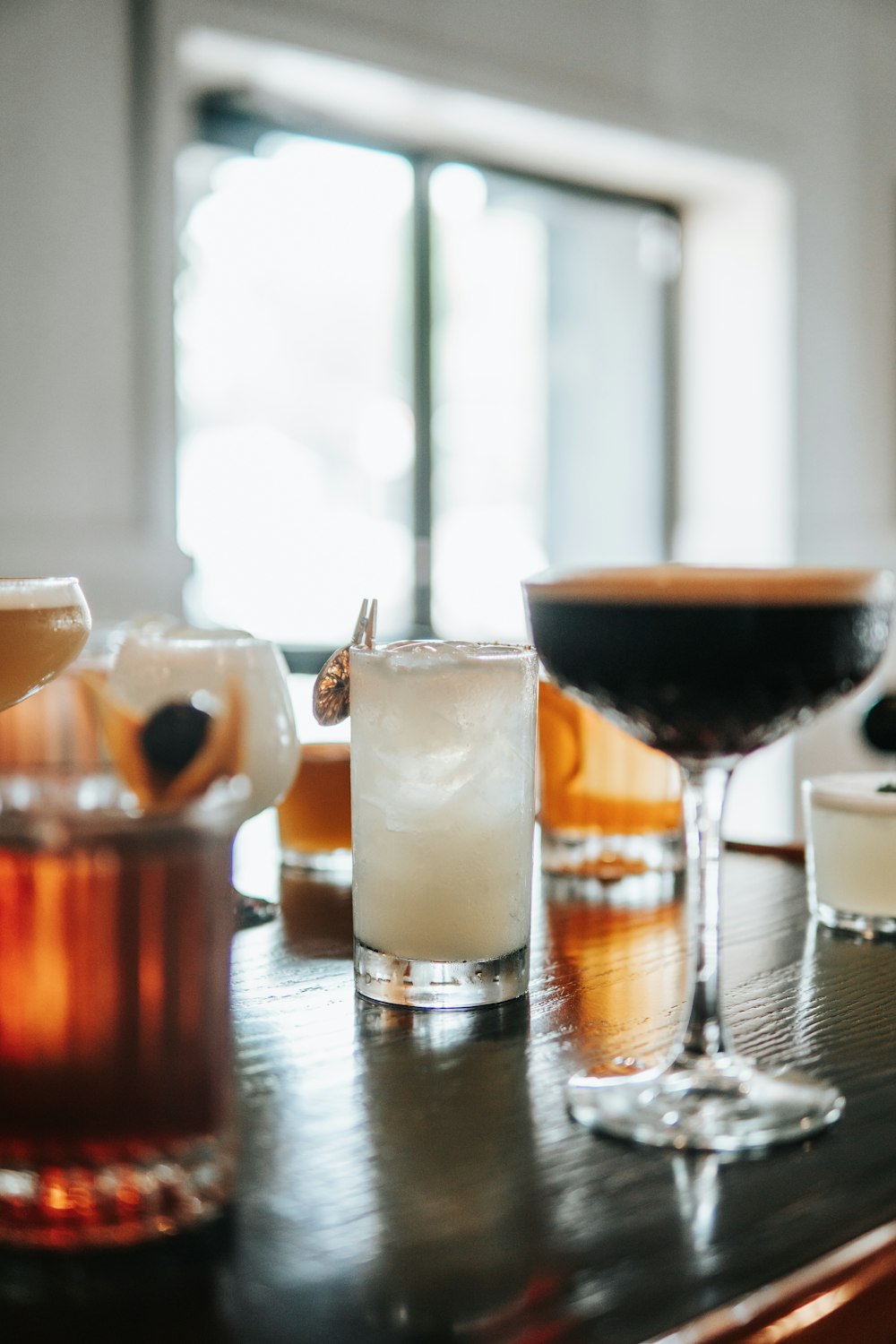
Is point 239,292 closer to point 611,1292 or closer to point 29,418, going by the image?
point 29,418

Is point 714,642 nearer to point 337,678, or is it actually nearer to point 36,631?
point 337,678

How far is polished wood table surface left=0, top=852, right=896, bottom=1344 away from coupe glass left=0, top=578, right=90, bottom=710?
0.23m

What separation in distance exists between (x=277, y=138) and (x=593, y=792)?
2.86 m

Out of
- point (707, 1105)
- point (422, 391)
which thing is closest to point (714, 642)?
point (707, 1105)

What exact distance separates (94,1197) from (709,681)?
0.87 ft

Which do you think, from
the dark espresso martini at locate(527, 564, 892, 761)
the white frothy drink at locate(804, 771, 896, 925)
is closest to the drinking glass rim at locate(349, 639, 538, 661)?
the dark espresso martini at locate(527, 564, 892, 761)

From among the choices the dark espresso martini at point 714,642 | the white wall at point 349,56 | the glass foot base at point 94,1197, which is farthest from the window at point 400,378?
the glass foot base at point 94,1197

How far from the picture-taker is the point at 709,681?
516 mm

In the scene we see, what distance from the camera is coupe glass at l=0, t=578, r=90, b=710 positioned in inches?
29.8

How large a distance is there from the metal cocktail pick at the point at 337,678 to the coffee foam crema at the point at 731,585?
235mm

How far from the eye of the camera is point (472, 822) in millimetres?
647

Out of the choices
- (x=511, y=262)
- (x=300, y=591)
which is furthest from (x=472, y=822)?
(x=511, y=262)

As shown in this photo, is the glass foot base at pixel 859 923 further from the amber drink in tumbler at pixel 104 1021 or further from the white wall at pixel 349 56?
the white wall at pixel 349 56

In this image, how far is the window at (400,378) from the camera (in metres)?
3.44
